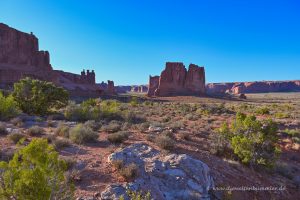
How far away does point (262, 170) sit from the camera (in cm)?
976

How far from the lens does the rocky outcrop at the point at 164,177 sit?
585 centimetres

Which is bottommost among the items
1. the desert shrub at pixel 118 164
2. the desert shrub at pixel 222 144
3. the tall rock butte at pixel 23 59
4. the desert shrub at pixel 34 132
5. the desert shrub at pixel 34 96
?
the desert shrub at pixel 222 144

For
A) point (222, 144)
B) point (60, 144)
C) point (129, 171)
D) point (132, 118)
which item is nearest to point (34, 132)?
point (60, 144)

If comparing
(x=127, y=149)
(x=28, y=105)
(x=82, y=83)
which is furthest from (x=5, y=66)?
(x=127, y=149)

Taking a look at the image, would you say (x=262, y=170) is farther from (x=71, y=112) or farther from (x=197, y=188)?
(x=71, y=112)

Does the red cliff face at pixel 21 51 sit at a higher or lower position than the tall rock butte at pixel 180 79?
higher

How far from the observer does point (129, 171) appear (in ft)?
20.3

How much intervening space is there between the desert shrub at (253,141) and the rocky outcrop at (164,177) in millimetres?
3187

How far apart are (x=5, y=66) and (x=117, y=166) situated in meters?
68.9

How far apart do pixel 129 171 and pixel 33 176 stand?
2.92 meters

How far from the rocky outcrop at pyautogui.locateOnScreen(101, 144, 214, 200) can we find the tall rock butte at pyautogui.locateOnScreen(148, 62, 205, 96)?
2936 inches

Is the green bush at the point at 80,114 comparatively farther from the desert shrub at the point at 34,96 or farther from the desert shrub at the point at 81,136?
the desert shrub at the point at 81,136

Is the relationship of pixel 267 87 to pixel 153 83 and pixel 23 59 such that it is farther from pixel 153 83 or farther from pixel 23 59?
pixel 23 59

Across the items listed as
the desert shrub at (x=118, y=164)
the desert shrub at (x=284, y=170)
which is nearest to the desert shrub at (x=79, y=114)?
the desert shrub at (x=118, y=164)
